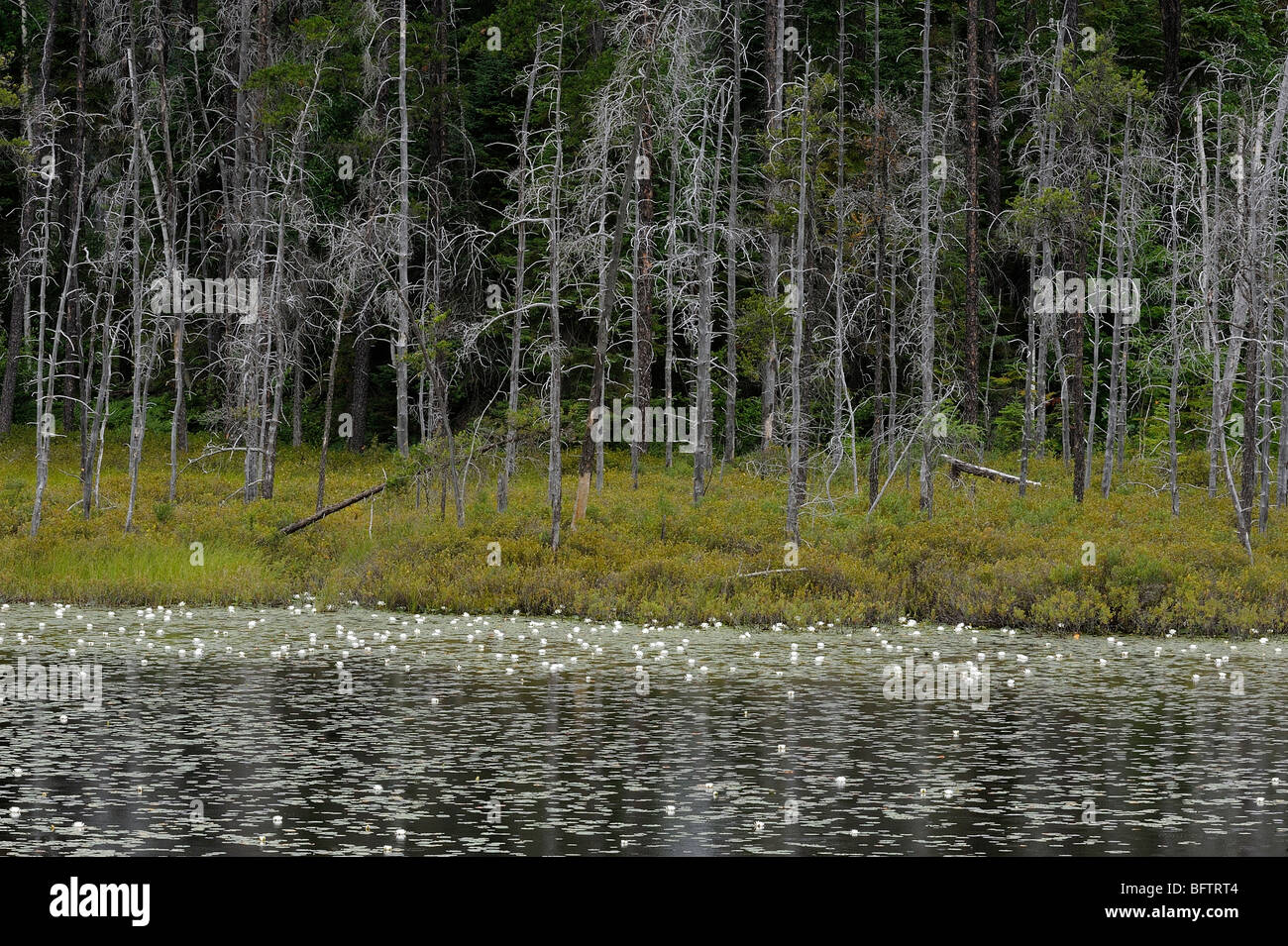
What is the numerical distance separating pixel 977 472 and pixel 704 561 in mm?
11116

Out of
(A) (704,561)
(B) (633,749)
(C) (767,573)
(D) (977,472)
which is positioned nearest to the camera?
(B) (633,749)

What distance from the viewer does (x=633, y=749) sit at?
1085cm

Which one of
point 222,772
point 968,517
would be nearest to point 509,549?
point 968,517

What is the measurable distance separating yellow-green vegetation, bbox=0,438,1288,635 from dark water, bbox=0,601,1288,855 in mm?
1827

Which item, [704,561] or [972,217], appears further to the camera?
[972,217]

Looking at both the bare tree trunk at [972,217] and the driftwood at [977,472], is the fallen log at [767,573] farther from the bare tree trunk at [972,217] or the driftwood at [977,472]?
the bare tree trunk at [972,217]

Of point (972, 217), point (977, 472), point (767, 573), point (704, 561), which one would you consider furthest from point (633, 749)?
point (972, 217)

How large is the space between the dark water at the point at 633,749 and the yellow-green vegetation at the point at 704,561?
5.99 feet

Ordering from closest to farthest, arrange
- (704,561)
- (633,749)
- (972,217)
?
(633,749), (704,561), (972,217)

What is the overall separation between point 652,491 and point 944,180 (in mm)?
10595

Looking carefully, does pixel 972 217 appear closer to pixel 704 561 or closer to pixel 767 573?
pixel 767 573

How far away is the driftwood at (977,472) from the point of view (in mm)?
28562

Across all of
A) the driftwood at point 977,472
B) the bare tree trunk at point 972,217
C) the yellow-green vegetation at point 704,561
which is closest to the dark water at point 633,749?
the yellow-green vegetation at point 704,561

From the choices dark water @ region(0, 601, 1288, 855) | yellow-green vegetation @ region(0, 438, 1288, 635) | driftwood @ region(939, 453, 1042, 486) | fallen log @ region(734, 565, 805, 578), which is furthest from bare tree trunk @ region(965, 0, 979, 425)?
dark water @ region(0, 601, 1288, 855)
